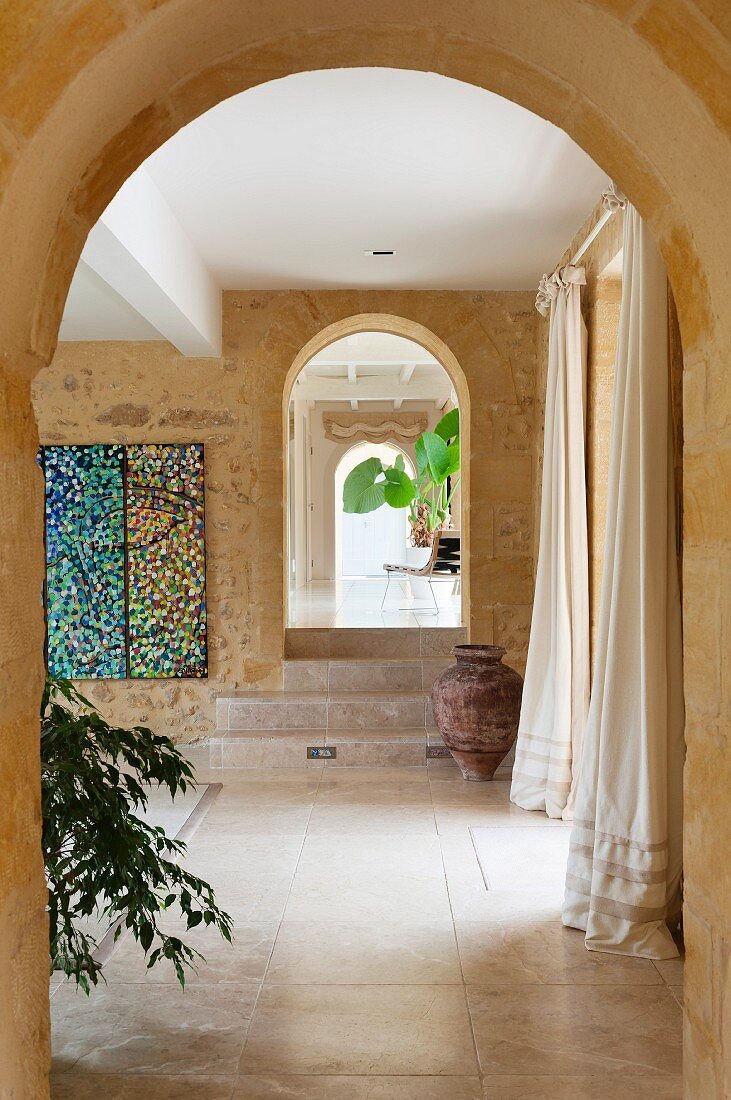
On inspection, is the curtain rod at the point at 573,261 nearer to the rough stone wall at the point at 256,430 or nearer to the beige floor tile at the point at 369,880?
the rough stone wall at the point at 256,430

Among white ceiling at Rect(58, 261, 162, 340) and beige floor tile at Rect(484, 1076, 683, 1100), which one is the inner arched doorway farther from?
beige floor tile at Rect(484, 1076, 683, 1100)

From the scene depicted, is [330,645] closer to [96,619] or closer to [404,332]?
[96,619]

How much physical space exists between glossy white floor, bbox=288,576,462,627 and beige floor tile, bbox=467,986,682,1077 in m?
4.36

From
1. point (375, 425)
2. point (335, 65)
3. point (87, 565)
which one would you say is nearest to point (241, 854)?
point (87, 565)

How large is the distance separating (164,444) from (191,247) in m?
1.61

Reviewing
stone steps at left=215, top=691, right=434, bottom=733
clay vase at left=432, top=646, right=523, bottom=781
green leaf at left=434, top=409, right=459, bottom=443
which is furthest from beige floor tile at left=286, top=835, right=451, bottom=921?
green leaf at left=434, top=409, right=459, bottom=443

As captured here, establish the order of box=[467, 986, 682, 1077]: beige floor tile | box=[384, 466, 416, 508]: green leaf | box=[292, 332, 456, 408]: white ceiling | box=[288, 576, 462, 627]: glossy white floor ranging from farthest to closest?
box=[292, 332, 456, 408]: white ceiling → box=[384, 466, 416, 508]: green leaf → box=[288, 576, 462, 627]: glossy white floor → box=[467, 986, 682, 1077]: beige floor tile

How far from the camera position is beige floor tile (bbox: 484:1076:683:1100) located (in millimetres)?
2336

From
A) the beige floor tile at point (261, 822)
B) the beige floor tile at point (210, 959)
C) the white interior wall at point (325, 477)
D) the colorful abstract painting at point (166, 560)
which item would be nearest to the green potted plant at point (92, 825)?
the beige floor tile at point (210, 959)

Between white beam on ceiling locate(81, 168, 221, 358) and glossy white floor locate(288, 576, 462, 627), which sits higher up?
white beam on ceiling locate(81, 168, 221, 358)

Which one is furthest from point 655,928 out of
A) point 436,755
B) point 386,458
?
point 386,458

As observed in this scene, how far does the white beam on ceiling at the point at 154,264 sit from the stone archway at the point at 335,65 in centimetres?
170

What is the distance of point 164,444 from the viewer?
21.7ft

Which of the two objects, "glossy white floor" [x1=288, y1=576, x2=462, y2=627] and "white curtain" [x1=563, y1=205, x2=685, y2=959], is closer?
"white curtain" [x1=563, y1=205, x2=685, y2=959]
